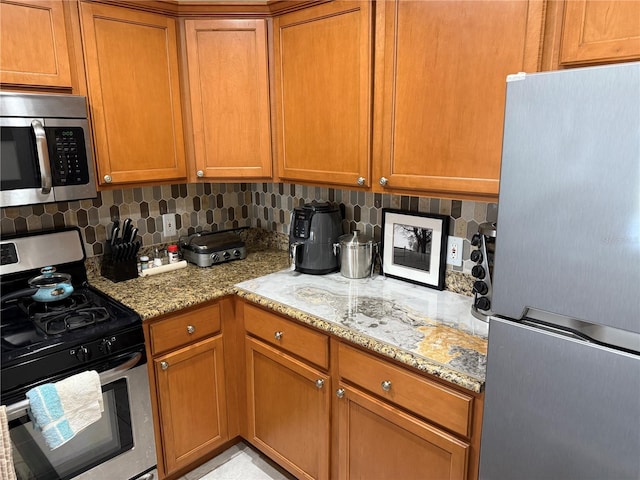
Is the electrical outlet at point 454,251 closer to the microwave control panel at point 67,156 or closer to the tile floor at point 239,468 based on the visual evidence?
the tile floor at point 239,468

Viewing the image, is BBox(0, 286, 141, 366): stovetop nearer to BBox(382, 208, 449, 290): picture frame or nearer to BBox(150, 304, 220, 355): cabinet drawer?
BBox(150, 304, 220, 355): cabinet drawer

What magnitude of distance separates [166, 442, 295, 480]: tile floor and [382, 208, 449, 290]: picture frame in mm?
1084

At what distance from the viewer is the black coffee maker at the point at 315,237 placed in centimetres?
211

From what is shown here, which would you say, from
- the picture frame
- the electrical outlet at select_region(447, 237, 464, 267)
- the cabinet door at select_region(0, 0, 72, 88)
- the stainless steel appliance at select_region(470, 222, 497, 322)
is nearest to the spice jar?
the cabinet door at select_region(0, 0, 72, 88)

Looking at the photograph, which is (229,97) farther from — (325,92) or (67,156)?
(67,156)

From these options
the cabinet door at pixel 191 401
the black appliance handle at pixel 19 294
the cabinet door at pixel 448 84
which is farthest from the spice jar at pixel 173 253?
the cabinet door at pixel 448 84

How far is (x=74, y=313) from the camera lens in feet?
5.77

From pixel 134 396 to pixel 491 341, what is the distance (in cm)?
137

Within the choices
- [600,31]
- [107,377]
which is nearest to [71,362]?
[107,377]

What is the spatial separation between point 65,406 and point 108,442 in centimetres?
34

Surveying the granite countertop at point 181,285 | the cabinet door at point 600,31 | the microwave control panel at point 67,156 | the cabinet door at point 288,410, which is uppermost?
the cabinet door at point 600,31

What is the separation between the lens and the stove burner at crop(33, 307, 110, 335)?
1645mm

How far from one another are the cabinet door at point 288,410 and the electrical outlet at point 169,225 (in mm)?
812

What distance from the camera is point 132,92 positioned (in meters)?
1.91
